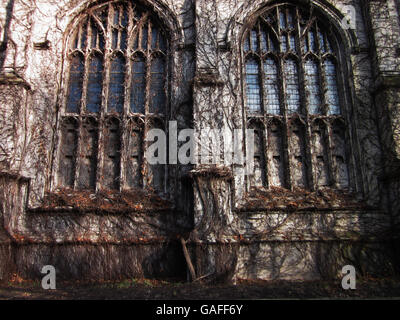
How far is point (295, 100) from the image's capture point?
26.3 ft

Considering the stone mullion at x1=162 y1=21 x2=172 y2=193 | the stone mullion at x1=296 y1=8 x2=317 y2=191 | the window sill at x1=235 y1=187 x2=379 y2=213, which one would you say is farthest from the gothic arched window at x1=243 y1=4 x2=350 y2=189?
the stone mullion at x1=162 y1=21 x2=172 y2=193

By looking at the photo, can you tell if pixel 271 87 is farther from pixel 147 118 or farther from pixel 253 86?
pixel 147 118

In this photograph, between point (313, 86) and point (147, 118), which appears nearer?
point (147, 118)

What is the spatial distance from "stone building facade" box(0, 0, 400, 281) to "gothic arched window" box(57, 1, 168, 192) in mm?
32

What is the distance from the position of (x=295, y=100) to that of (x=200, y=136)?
2694 mm

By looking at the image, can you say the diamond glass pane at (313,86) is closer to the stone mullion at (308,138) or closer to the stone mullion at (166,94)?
the stone mullion at (308,138)

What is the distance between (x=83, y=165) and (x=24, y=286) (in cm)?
270

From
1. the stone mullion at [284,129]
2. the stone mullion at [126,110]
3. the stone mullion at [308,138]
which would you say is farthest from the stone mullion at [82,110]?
the stone mullion at [308,138]

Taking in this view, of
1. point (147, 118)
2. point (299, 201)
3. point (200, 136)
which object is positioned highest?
point (147, 118)

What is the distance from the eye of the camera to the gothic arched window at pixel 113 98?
7457 millimetres

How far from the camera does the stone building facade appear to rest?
6.67 m

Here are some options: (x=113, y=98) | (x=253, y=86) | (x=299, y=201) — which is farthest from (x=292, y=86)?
(x=113, y=98)

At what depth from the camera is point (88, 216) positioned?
695cm
